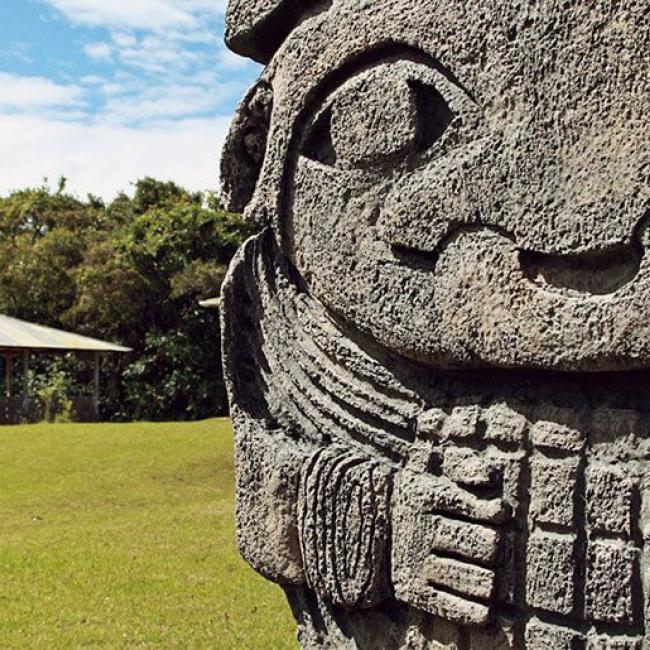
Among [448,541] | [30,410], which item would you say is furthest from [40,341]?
[448,541]

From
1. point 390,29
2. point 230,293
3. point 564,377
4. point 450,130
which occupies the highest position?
point 390,29

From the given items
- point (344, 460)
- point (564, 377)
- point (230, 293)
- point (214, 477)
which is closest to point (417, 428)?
point (344, 460)

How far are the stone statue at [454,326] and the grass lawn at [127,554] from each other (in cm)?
244

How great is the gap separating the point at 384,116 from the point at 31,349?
14.4 meters

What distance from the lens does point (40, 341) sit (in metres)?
15.5

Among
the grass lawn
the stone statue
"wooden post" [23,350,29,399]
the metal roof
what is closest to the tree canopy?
the metal roof

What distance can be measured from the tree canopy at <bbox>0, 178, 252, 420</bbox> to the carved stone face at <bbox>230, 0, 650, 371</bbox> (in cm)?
1335

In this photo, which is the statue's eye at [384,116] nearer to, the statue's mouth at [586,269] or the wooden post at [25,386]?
the statue's mouth at [586,269]

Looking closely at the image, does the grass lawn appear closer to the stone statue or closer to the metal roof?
the stone statue

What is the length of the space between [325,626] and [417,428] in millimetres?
532

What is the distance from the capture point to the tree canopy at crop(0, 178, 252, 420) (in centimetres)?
1588

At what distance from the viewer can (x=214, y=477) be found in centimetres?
880

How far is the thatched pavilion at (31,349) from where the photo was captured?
49.8ft

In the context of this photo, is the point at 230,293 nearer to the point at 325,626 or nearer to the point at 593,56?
the point at 325,626
